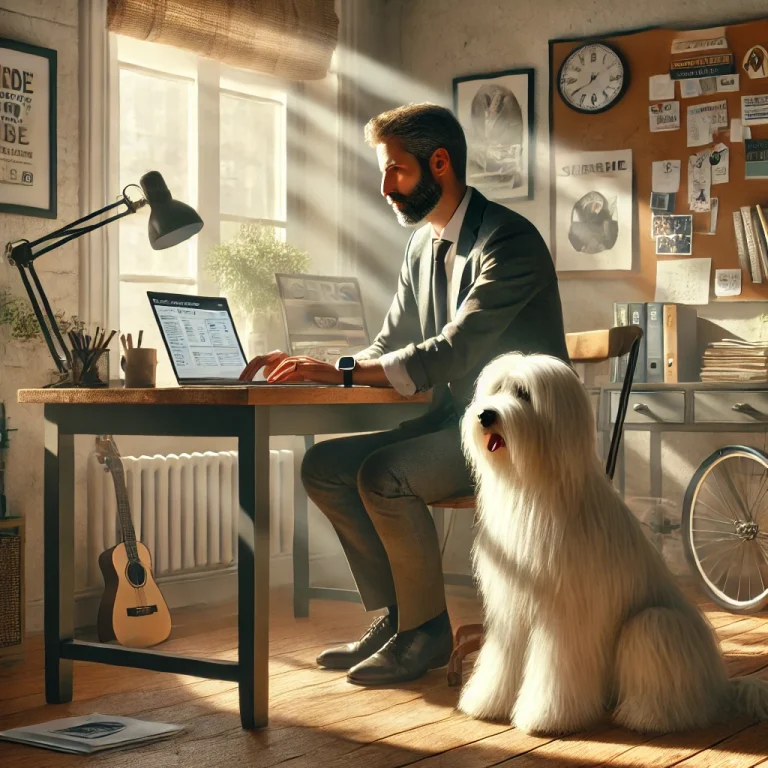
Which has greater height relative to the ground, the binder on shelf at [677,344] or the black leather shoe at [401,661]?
the binder on shelf at [677,344]

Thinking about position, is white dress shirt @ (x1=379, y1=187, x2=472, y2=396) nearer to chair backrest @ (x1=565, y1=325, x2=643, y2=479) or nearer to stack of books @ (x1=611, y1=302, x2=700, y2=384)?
chair backrest @ (x1=565, y1=325, x2=643, y2=479)

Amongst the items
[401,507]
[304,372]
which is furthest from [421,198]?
[401,507]

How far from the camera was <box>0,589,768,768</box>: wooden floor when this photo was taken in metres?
2.13

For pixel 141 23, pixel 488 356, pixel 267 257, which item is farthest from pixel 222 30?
pixel 488 356

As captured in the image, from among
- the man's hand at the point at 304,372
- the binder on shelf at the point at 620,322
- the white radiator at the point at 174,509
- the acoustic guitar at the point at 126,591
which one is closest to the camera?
the man's hand at the point at 304,372

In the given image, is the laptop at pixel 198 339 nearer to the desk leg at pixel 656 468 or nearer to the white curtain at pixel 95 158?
the white curtain at pixel 95 158

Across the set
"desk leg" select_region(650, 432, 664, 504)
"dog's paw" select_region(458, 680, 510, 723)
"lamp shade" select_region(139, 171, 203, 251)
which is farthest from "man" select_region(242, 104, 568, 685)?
"desk leg" select_region(650, 432, 664, 504)

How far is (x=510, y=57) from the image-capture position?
488 centimetres

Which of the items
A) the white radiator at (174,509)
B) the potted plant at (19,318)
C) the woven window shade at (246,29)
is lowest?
the white radiator at (174,509)

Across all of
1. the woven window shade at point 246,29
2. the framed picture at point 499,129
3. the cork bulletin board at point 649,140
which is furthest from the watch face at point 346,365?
the framed picture at point 499,129

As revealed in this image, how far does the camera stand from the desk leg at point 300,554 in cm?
378

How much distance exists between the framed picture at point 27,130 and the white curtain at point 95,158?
13 centimetres

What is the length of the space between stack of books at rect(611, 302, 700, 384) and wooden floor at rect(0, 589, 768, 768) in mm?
1272

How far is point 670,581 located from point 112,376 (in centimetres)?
220
